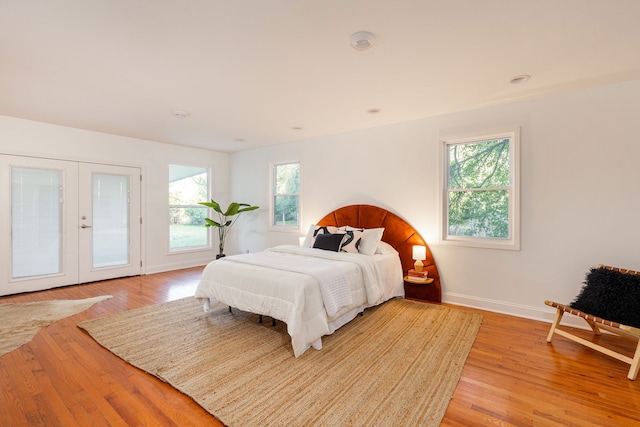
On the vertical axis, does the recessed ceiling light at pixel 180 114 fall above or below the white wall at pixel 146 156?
above

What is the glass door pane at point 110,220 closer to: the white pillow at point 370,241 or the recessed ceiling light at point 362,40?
the white pillow at point 370,241

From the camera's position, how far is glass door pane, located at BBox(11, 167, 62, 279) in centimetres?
414

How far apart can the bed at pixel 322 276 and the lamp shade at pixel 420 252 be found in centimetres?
18

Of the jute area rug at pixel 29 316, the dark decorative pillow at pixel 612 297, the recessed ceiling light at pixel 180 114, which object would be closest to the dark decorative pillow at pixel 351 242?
the dark decorative pillow at pixel 612 297

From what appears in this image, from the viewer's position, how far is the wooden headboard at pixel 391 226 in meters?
3.95

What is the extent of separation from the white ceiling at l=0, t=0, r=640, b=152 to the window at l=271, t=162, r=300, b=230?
1851mm

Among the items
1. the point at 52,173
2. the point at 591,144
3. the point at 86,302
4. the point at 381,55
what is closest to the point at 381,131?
the point at 381,55

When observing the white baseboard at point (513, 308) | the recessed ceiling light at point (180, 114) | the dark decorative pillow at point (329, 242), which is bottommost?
the white baseboard at point (513, 308)

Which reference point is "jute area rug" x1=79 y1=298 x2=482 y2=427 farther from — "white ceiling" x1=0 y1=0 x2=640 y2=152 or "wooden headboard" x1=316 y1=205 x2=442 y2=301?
"white ceiling" x1=0 y1=0 x2=640 y2=152

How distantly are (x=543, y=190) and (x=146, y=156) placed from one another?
19.7ft

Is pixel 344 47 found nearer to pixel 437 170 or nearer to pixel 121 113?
pixel 437 170

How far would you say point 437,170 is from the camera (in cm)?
391

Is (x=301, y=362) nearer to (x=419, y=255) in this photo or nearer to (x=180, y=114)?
(x=419, y=255)

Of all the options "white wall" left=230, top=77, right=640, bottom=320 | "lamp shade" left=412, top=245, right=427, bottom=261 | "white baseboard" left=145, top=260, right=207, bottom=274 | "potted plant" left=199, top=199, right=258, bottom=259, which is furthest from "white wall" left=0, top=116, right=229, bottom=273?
"lamp shade" left=412, top=245, right=427, bottom=261
